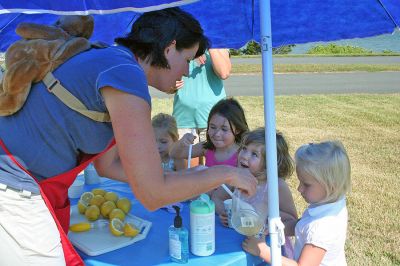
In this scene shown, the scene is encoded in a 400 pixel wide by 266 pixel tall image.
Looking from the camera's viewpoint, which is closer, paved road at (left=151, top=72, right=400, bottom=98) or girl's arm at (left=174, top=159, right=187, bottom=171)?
girl's arm at (left=174, top=159, right=187, bottom=171)

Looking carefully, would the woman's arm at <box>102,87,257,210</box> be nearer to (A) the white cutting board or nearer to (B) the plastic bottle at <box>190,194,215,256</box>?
(B) the plastic bottle at <box>190,194,215,256</box>

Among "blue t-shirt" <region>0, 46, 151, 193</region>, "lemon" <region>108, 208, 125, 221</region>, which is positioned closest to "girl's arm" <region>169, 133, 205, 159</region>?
"lemon" <region>108, 208, 125, 221</region>

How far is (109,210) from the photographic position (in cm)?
201

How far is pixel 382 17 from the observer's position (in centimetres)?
225

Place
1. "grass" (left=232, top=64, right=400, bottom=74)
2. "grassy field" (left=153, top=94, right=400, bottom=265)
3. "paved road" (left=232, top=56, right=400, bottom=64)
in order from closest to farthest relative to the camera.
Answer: "grassy field" (left=153, top=94, right=400, bottom=265), "grass" (left=232, top=64, right=400, bottom=74), "paved road" (left=232, top=56, right=400, bottom=64)

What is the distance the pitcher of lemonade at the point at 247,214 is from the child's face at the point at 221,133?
1.13m

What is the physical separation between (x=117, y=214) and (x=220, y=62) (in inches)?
73.4

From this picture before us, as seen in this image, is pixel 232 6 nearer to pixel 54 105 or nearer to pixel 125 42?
pixel 125 42

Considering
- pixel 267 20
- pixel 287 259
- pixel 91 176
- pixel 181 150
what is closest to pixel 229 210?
pixel 287 259

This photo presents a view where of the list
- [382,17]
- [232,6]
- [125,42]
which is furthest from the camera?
[232,6]

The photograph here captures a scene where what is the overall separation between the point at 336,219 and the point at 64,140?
1161 millimetres

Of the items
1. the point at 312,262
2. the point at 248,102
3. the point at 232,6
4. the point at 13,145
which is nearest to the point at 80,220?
the point at 13,145

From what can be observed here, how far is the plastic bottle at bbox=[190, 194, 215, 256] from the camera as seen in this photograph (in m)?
1.67

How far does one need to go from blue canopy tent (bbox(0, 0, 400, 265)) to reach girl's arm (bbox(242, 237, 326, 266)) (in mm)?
120
